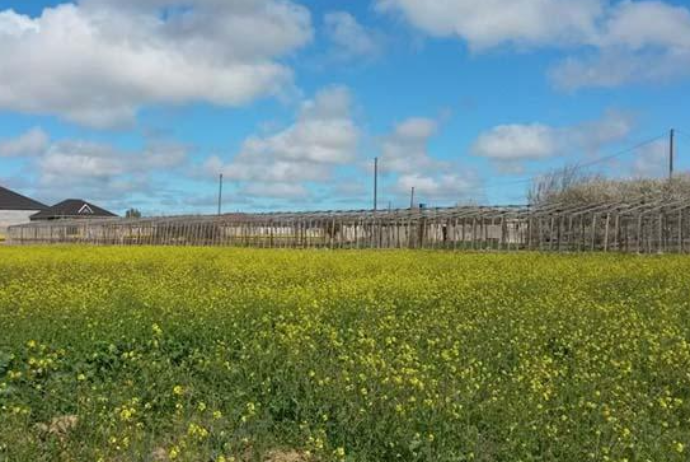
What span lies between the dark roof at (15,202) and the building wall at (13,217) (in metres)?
0.52

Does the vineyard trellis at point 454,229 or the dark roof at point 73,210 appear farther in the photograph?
the dark roof at point 73,210

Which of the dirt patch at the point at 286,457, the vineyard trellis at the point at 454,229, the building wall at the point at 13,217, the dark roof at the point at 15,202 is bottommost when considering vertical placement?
the dirt patch at the point at 286,457

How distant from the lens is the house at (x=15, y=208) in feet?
292

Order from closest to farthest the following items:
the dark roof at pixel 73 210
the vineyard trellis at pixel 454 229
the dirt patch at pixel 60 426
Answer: the dirt patch at pixel 60 426, the vineyard trellis at pixel 454 229, the dark roof at pixel 73 210

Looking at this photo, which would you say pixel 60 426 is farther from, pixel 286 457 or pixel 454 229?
pixel 454 229

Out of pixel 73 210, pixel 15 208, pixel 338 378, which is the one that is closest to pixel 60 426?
pixel 338 378

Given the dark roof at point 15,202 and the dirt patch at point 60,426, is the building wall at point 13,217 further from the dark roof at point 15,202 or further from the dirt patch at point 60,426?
the dirt patch at point 60,426

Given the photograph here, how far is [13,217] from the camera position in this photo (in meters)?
89.8

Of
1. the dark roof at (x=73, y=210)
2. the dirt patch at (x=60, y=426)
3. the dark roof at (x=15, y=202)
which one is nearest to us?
the dirt patch at (x=60, y=426)

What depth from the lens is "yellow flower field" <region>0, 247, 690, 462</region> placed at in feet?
16.2

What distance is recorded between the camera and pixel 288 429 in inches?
211

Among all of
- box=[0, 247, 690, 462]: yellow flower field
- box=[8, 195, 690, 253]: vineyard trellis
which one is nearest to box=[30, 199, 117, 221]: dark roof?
box=[8, 195, 690, 253]: vineyard trellis

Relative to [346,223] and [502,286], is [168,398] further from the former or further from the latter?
[346,223]

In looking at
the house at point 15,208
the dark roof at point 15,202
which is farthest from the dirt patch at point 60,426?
the dark roof at point 15,202
